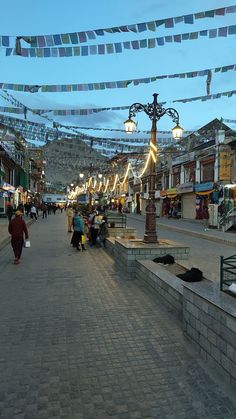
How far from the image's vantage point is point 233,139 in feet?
90.0

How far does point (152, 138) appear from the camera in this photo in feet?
38.0

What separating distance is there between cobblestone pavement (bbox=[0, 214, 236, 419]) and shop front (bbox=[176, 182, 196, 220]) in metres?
28.0

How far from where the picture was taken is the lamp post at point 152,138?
11.1m

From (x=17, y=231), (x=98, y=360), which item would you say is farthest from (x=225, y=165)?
(x=98, y=360)

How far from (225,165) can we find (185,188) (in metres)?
7.95

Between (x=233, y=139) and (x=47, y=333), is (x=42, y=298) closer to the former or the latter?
(x=47, y=333)

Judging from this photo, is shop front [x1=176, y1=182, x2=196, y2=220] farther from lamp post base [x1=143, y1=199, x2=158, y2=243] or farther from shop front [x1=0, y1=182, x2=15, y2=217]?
lamp post base [x1=143, y1=199, x2=158, y2=243]

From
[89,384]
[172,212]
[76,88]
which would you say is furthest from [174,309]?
[172,212]

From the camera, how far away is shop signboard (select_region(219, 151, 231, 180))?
93.3 feet

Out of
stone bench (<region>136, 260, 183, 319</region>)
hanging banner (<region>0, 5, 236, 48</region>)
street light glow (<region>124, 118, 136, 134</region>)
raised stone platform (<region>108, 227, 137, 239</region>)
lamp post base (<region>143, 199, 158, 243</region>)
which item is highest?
hanging banner (<region>0, 5, 236, 48</region>)

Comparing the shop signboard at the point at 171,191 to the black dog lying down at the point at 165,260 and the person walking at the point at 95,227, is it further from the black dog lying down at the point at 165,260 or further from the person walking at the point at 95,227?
the black dog lying down at the point at 165,260

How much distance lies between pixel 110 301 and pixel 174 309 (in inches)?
58.2

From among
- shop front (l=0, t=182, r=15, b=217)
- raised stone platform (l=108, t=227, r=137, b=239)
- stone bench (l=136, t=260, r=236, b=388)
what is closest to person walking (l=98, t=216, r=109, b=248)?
raised stone platform (l=108, t=227, r=137, b=239)

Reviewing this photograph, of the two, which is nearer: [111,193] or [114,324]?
[114,324]
